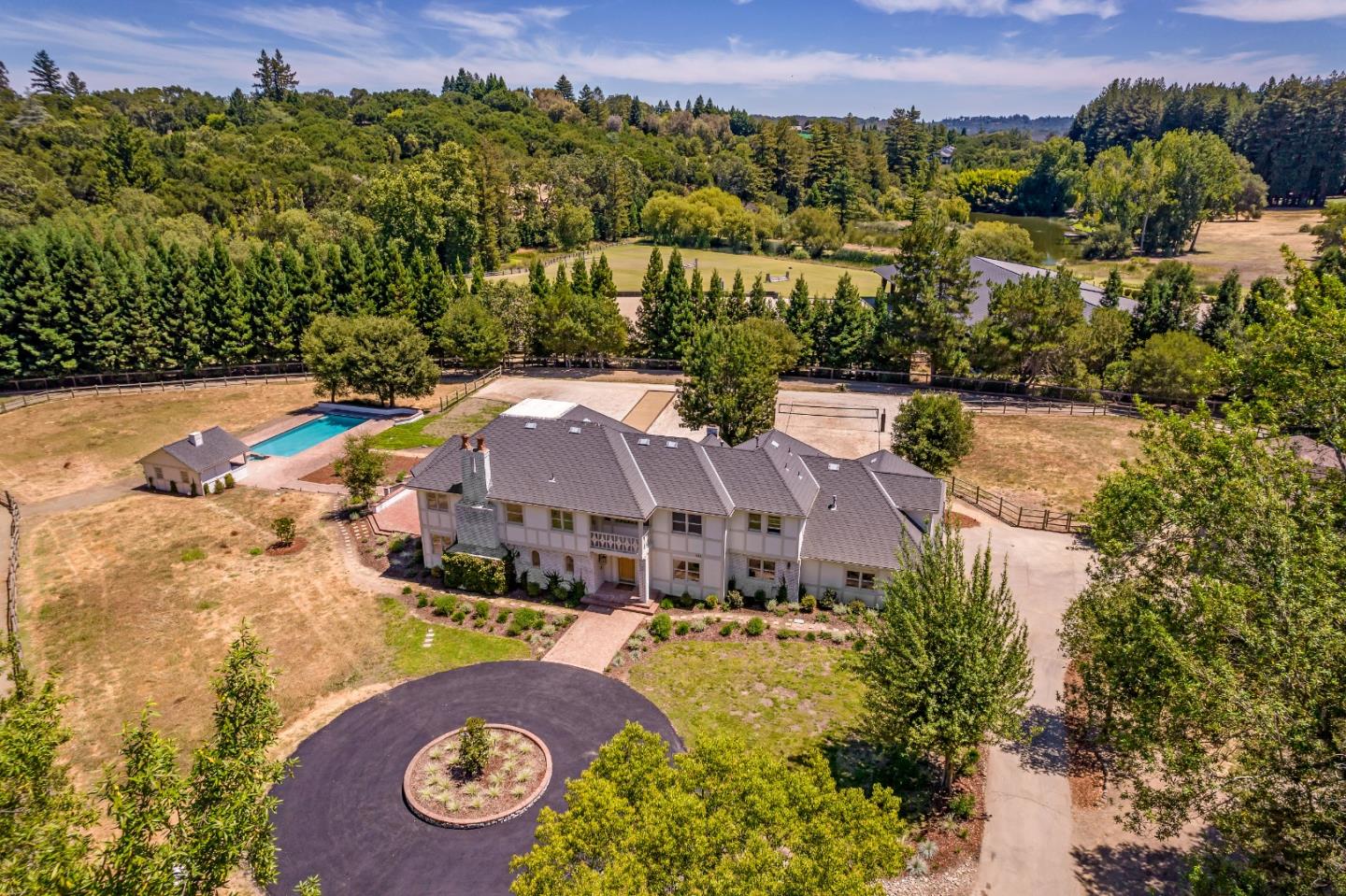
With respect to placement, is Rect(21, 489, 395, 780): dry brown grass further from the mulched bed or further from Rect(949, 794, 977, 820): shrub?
Rect(949, 794, 977, 820): shrub

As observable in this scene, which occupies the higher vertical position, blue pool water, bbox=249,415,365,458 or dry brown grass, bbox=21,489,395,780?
blue pool water, bbox=249,415,365,458

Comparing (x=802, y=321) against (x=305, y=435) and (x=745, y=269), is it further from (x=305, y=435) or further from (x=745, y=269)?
(x=745, y=269)

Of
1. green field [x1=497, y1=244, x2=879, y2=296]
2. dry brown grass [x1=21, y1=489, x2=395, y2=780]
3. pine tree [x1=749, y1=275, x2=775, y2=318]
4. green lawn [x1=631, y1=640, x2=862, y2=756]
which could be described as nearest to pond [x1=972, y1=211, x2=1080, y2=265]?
green field [x1=497, y1=244, x2=879, y2=296]

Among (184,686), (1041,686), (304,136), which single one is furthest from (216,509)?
(304,136)

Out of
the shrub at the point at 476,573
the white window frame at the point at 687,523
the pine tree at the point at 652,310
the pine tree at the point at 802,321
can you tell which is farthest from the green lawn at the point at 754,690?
the pine tree at the point at 652,310

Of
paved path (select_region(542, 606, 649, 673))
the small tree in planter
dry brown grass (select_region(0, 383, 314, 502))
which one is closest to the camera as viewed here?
paved path (select_region(542, 606, 649, 673))
